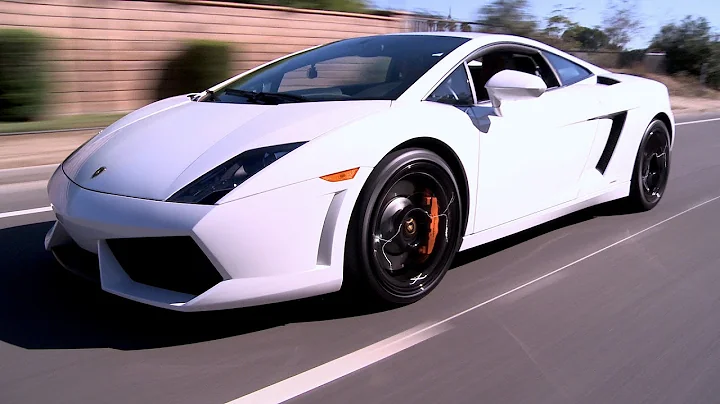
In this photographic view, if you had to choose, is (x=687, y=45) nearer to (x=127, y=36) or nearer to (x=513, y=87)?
(x=127, y=36)

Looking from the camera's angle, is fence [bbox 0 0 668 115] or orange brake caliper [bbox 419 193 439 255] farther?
fence [bbox 0 0 668 115]

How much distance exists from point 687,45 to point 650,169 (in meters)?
23.8

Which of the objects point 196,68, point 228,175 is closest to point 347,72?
point 228,175

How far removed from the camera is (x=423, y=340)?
131 inches

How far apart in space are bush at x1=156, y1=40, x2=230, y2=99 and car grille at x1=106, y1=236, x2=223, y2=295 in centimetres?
876

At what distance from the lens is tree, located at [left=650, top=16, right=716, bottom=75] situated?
87.4 feet

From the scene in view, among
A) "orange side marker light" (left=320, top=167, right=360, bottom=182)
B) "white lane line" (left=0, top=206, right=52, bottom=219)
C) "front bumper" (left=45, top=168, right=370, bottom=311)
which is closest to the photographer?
"front bumper" (left=45, top=168, right=370, bottom=311)

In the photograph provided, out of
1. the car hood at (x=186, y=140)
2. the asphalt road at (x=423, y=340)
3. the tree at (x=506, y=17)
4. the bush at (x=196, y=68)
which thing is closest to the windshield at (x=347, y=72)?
the car hood at (x=186, y=140)

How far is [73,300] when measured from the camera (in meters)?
3.61

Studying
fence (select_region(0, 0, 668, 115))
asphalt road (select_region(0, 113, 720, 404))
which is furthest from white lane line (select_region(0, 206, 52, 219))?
fence (select_region(0, 0, 668, 115))

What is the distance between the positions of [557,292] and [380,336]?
1186 mm

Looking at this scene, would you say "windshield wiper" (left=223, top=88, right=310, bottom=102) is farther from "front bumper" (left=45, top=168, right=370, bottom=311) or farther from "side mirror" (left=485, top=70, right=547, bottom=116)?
"side mirror" (left=485, top=70, right=547, bottom=116)

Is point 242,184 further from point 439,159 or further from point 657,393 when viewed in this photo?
point 657,393

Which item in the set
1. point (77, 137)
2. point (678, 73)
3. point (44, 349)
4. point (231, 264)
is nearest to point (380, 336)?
point (231, 264)
